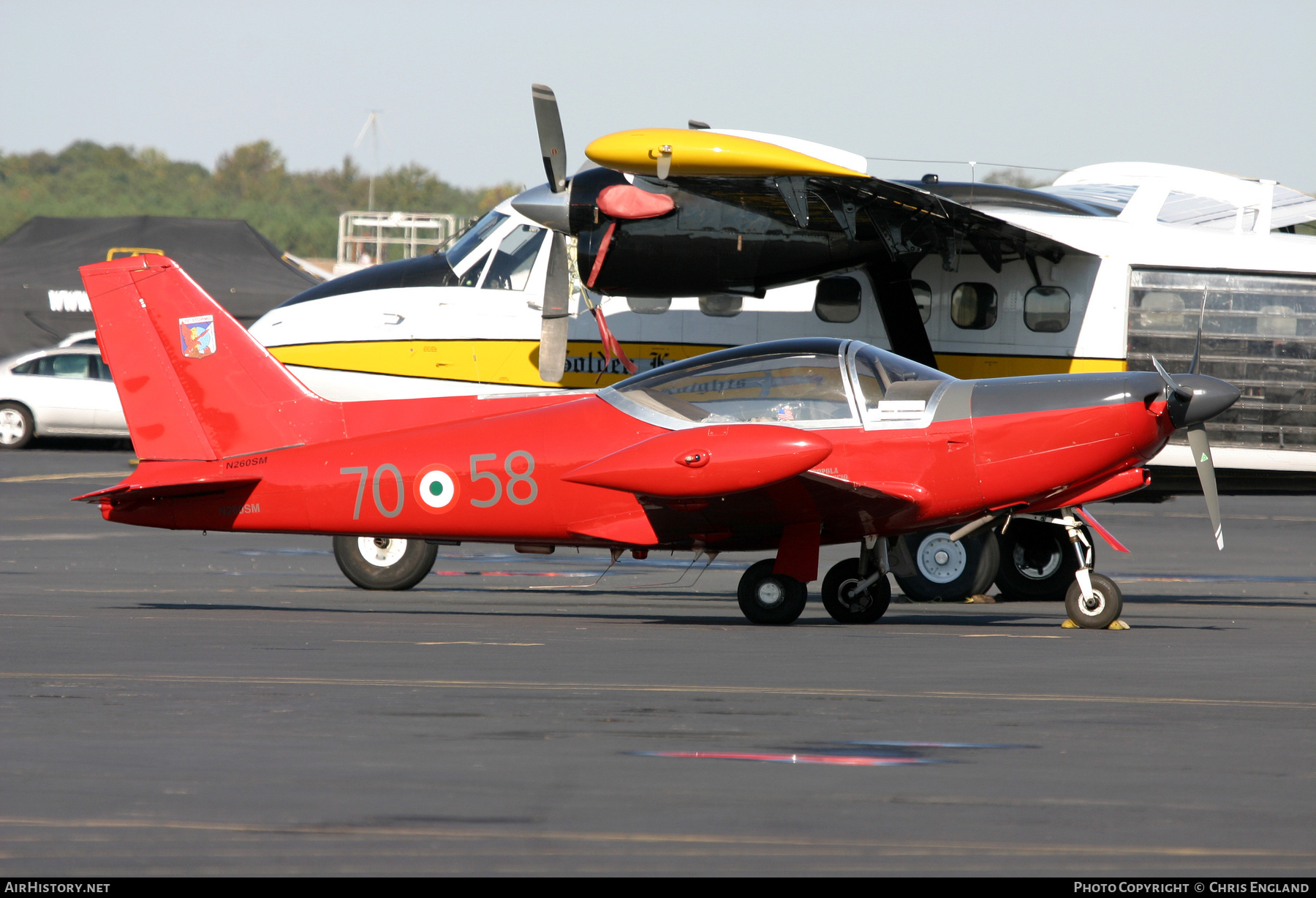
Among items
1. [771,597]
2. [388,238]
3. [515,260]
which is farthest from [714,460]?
[388,238]

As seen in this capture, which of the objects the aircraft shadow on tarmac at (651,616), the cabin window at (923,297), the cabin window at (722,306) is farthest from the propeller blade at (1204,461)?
the cabin window at (722,306)

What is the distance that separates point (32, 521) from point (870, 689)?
53.1 feet

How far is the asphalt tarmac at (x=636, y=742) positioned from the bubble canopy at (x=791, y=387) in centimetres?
158

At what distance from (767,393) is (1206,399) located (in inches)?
124

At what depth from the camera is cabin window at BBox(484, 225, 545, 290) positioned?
16391 mm

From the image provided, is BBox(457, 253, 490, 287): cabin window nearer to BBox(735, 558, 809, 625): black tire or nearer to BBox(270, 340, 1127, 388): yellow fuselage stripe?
BBox(270, 340, 1127, 388): yellow fuselage stripe

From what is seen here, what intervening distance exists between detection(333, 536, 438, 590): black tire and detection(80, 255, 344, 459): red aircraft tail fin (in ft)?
7.50

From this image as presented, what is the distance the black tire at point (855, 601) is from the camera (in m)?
11.8

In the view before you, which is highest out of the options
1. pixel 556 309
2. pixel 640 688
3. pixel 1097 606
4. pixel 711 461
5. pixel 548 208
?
pixel 548 208

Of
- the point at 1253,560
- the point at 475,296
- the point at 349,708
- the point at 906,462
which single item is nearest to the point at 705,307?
the point at 475,296

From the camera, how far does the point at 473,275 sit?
1652cm

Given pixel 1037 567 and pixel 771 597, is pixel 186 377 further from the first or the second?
pixel 1037 567
